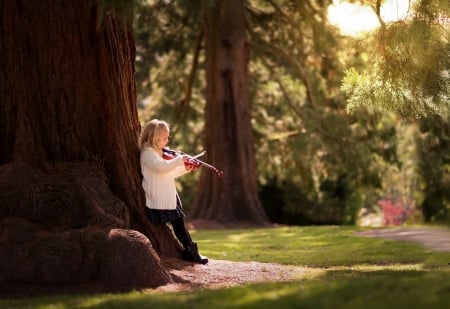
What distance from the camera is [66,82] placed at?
9.21 metres

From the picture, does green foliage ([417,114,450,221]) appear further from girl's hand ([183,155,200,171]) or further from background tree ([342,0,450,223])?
girl's hand ([183,155,200,171])

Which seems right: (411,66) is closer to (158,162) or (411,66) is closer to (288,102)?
(158,162)

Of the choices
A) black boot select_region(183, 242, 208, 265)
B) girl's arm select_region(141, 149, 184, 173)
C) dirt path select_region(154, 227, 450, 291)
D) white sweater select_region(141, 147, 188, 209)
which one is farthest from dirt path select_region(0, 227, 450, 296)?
girl's arm select_region(141, 149, 184, 173)

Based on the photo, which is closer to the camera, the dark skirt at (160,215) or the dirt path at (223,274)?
the dirt path at (223,274)

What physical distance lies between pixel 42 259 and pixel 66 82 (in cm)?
212

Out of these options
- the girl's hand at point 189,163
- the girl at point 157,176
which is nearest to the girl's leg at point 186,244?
the girl at point 157,176

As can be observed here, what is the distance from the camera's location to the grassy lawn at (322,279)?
633 centimetres

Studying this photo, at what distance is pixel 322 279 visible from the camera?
29.2 feet

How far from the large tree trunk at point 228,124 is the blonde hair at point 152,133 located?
480 inches

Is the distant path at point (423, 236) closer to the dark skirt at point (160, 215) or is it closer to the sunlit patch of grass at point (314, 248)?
the sunlit patch of grass at point (314, 248)

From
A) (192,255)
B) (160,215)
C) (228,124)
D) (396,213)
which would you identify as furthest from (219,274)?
(396,213)

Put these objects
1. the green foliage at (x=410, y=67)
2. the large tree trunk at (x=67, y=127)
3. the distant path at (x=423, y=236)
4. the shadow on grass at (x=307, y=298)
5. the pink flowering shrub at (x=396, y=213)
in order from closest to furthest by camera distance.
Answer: the shadow on grass at (x=307, y=298) → the large tree trunk at (x=67, y=127) → the green foliage at (x=410, y=67) → the distant path at (x=423, y=236) → the pink flowering shrub at (x=396, y=213)

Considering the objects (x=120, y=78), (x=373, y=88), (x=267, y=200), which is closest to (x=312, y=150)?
(x=267, y=200)

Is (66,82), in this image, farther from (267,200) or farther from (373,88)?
(267,200)
